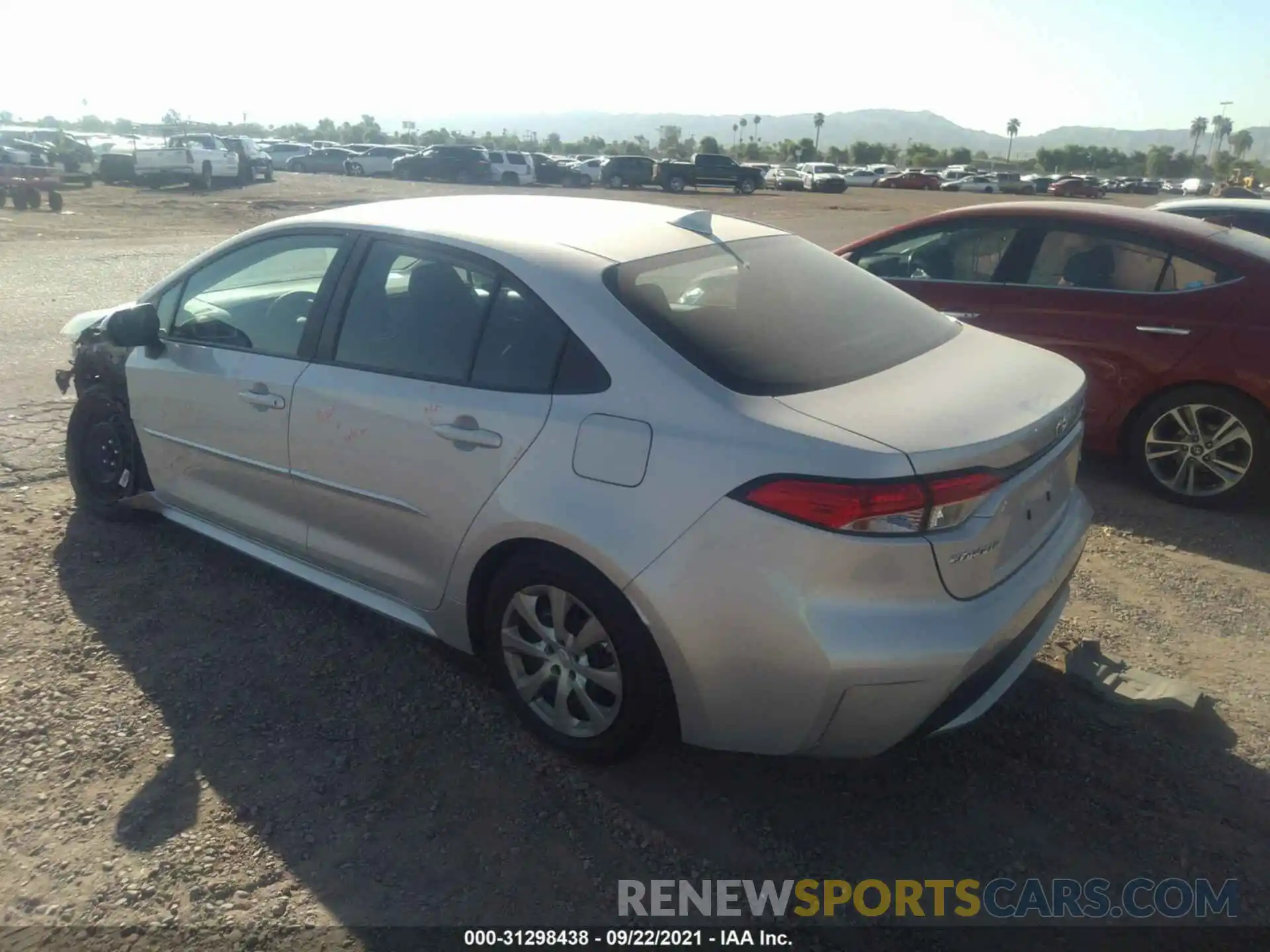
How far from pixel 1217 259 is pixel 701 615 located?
426 cm

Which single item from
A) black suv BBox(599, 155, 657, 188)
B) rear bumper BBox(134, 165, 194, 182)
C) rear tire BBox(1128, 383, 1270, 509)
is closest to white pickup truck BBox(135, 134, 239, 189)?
rear bumper BBox(134, 165, 194, 182)

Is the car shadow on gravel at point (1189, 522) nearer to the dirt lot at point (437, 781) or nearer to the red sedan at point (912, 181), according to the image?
the dirt lot at point (437, 781)

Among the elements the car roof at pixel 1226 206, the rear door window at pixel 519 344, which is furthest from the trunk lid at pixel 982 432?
the car roof at pixel 1226 206

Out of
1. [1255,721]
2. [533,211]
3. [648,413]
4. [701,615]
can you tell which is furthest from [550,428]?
[1255,721]

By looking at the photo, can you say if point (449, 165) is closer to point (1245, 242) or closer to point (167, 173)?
point (167, 173)

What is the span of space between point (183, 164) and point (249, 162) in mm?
4393

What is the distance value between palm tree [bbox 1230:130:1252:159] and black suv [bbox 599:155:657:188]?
120 meters

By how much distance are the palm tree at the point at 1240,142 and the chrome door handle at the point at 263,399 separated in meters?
157

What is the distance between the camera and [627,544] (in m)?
2.72

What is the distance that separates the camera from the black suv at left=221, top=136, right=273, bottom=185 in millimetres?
36781

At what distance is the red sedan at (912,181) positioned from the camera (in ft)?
196

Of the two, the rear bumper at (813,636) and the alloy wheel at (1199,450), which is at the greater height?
the rear bumper at (813,636)

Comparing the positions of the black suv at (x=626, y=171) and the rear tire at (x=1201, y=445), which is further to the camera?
the black suv at (x=626, y=171)

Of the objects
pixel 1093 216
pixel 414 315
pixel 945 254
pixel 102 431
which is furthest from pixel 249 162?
pixel 414 315
